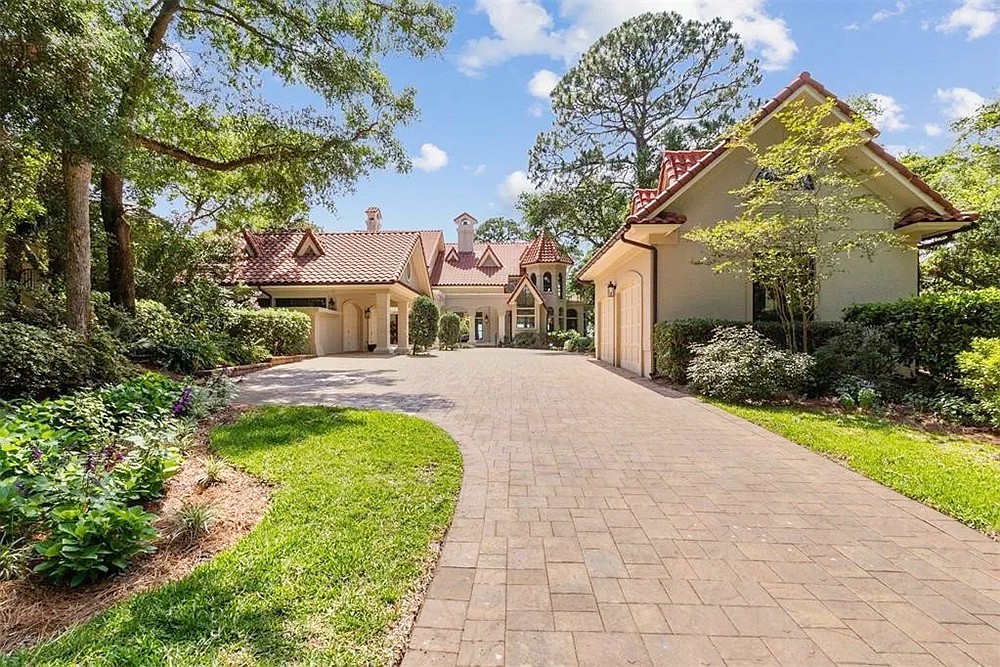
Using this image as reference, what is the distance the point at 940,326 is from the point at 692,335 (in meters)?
3.81

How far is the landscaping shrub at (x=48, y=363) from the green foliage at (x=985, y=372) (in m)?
11.7

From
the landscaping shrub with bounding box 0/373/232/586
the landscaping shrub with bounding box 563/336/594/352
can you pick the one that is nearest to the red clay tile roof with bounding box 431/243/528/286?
the landscaping shrub with bounding box 563/336/594/352

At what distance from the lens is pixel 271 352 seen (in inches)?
614

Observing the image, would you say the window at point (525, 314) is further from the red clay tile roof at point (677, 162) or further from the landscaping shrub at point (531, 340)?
the red clay tile roof at point (677, 162)

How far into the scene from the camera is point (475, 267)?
3569 centimetres

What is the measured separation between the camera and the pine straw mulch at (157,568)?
87.1 inches

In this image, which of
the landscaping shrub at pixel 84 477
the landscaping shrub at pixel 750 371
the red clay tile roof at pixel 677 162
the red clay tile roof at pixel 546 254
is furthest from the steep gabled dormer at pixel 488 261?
the landscaping shrub at pixel 84 477

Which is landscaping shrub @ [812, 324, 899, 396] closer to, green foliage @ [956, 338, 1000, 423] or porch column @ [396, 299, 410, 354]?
green foliage @ [956, 338, 1000, 423]

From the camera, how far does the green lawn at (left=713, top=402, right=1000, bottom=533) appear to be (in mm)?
3797

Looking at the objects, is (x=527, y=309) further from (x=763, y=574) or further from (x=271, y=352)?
(x=763, y=574)

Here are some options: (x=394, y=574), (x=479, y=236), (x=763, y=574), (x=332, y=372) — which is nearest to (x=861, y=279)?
(x=763, y=574)

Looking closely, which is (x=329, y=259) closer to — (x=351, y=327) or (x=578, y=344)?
(x=351, y=327)

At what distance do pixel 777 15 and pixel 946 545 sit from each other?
963cm

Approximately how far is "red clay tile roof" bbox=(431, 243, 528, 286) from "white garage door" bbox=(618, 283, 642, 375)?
1927cm
